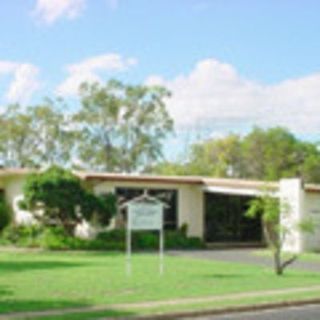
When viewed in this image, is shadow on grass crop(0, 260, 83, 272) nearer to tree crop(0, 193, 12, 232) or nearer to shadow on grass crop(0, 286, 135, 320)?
shadow on grass crop(0, 286, 135, 320)

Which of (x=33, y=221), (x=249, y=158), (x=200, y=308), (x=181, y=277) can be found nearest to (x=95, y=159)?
(x=249, y=158)

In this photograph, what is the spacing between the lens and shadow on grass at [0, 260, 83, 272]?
2177cm

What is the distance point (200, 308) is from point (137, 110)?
4430cm

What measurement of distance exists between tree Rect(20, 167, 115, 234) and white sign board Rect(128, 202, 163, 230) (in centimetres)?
1056

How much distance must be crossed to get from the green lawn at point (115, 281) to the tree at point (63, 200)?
514cm

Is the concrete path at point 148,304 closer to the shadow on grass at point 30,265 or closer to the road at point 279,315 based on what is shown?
the road at point 279,315

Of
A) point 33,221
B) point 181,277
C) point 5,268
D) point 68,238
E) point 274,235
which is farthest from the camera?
point 33,221

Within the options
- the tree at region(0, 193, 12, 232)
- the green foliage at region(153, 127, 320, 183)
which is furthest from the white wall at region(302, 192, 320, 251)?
the green foliage at region(153, 127, 320, 183)

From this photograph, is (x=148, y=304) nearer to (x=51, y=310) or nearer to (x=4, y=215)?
(x=51, y=310)

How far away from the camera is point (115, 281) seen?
→ 1789cm

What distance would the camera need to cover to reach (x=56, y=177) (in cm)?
3097

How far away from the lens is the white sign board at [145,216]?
795 inches

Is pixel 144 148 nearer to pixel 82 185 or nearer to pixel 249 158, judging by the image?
pixel 249 158

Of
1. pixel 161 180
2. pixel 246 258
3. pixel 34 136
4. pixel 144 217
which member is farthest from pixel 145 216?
pixel 34 136
